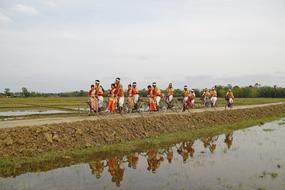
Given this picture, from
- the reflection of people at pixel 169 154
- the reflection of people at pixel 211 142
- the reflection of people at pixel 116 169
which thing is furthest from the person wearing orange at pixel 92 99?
the reflection of people at pixel 116 169

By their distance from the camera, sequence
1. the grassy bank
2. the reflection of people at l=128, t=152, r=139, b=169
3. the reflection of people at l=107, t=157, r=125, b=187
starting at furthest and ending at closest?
the reflection of people at l=128, t=152, r=139, b=169 → the grassy bank → the reflection of people at l=107, t=157, r=125, b=187

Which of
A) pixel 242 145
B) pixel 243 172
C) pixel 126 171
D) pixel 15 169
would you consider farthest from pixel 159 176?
pixel 242 145

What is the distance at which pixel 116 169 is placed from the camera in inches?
525

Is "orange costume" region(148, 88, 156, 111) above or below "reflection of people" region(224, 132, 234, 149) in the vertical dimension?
above

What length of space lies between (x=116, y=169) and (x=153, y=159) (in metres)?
2.38

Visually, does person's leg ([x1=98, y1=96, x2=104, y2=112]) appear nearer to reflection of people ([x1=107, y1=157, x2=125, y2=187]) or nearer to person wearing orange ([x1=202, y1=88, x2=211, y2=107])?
reflection of people ([x1=107, y1=157, x2=125, y2=187])

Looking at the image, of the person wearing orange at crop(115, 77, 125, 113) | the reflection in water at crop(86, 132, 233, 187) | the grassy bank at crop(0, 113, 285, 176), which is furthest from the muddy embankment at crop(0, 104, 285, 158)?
the reflection in water at crop(86, 132, 233, 187)

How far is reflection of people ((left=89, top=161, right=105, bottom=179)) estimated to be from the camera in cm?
1263

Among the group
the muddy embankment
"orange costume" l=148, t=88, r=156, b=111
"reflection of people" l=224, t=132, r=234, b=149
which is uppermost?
"orange costume" l=148, t=88, r=156, b=111

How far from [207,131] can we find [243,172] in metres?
11.8

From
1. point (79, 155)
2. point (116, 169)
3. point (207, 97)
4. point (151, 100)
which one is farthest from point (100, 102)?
point (207, 97)

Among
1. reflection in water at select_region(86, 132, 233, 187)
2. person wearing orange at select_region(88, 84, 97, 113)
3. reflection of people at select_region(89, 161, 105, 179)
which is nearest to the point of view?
reflection of people at select_region(89, 161, 105, 179)

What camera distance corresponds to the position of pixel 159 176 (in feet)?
40.4

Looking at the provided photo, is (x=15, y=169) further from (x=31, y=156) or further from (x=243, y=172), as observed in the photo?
(x=243, y=172)
